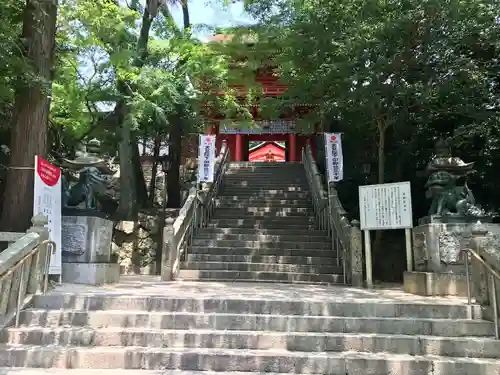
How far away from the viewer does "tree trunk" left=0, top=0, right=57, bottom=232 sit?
7.19m

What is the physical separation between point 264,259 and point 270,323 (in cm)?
454

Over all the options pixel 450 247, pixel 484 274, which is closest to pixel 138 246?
pixel 450 247

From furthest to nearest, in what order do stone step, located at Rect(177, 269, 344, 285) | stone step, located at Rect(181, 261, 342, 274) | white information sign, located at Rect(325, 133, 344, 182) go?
1. white information sign, located at Rect(325, 133, 344, 182)
2. stone step, located at Rect(181, 261, 342, 274)
3. stone step, located at Rect(177, 269, 344, 285)

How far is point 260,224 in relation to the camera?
11.9 metres

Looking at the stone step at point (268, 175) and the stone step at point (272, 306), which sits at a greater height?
the stone step at point (268, 175)

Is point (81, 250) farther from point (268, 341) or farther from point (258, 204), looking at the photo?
point (258, 204)

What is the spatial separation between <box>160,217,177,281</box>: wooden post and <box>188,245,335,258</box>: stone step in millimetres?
1138

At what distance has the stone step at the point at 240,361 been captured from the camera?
477 centimetres

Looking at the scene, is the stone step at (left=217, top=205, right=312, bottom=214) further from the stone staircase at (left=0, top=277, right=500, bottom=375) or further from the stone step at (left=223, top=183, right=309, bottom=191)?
the stone staircase at (left=0, top=277, right=500, bottom=375)

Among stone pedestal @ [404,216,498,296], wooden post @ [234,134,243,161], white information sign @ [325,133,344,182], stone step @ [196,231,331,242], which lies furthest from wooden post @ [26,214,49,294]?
wooden post @ [234,134,243,161]

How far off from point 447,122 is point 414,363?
8.38 m

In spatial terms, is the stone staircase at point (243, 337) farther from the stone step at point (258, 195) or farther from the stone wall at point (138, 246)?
the stone step at point (258, 195)

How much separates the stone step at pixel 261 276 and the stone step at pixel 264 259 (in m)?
0.54

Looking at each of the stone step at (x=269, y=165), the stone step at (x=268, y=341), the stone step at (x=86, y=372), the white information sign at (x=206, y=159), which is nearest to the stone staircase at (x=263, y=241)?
the white information sign at (x=206, y=159)
